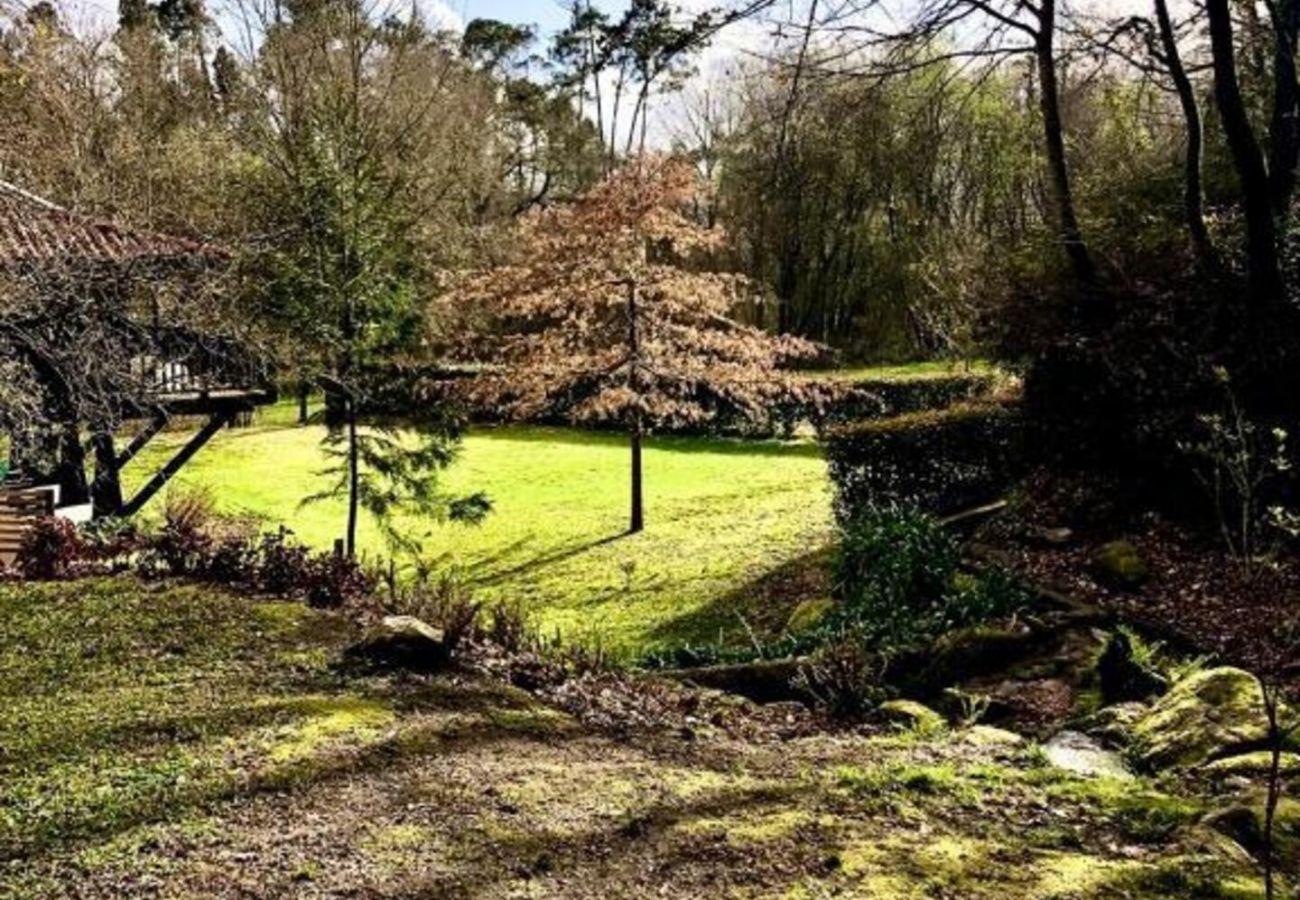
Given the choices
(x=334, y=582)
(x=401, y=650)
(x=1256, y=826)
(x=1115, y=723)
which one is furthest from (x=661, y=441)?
(x=1256, y=826)

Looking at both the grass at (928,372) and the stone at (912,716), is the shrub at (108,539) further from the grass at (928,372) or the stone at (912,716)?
the grass at (928,372)

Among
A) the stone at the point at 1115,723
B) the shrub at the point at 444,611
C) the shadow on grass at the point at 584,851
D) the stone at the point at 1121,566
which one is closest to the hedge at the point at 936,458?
the stone at the point at 1121,566

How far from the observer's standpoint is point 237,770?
12.1 feet

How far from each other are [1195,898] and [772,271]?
2832 cm

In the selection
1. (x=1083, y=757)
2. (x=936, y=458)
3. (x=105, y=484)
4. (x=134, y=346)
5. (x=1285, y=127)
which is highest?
(x=1285, y=127)

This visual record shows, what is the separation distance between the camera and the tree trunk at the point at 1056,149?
9.70 meters

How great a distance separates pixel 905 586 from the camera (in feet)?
25.1

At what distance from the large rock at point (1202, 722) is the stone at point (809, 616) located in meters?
3.25

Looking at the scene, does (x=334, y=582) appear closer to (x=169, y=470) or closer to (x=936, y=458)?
(x=936, y=458)

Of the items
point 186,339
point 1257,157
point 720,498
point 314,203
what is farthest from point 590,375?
point 1257,157

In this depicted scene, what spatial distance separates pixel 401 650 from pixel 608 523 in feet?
31.9

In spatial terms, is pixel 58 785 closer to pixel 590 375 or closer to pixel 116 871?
pixel 116 871

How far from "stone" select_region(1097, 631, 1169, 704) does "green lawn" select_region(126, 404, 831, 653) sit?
3612 mm

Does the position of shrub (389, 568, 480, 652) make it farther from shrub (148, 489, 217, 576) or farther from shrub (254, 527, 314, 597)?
shrub (148, 489, 217, 576)
